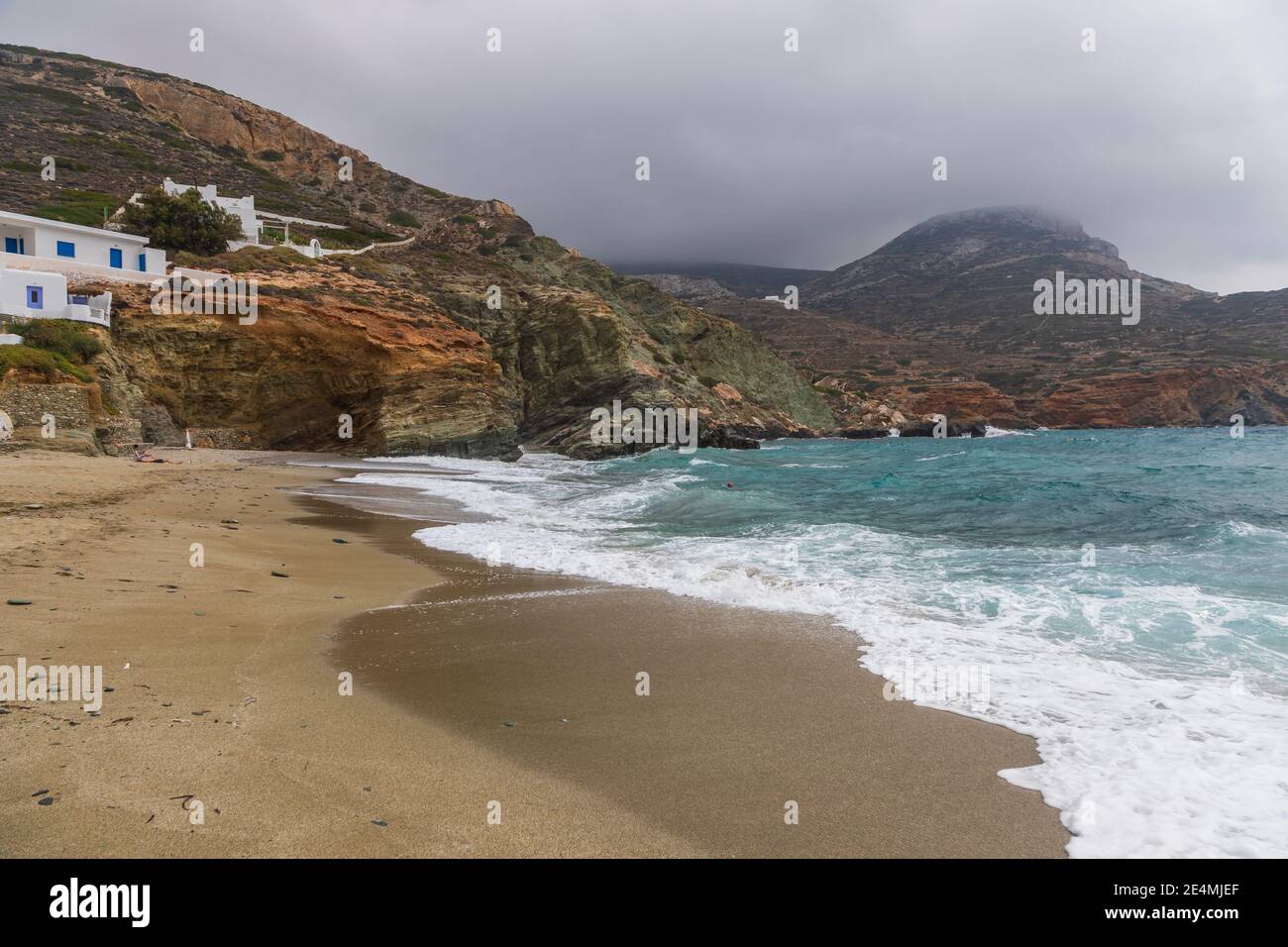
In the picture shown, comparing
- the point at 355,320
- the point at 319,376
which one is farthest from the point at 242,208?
the point at 319,376

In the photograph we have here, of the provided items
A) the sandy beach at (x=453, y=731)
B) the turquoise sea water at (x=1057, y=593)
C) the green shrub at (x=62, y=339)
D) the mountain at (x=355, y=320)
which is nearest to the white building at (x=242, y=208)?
the mountain at (x=355, y=320)

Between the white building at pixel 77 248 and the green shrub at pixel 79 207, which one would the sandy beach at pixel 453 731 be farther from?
the green shrub at pixel 79 207

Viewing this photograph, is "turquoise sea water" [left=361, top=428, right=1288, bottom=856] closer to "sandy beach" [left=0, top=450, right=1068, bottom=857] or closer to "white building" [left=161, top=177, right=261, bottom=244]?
"sandy beach" [left=0, top=450, right=1068, bottom=857]

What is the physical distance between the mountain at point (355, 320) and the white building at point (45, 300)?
0.95m

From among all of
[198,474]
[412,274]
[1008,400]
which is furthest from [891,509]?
[1008,400]

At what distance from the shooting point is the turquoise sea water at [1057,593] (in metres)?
3.81

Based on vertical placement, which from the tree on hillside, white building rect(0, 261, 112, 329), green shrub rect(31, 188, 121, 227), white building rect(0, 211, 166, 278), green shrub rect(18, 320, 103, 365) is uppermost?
green shrub rect(31, 188, 121, 227)

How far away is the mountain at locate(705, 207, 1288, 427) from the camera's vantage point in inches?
3270

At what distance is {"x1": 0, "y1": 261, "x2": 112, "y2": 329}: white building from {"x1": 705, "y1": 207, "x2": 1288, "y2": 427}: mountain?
72.5 meters

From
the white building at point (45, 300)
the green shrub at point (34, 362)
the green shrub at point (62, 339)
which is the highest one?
the white building at point (45, 300)

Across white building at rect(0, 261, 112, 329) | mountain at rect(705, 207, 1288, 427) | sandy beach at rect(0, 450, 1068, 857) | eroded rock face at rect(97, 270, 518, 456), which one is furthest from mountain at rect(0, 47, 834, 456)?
mountain at rect(705, 207, 1288, 427)

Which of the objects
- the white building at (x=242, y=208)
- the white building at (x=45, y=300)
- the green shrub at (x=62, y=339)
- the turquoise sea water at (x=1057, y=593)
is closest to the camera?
the turquoise sea water at (x=1057, y=593)
